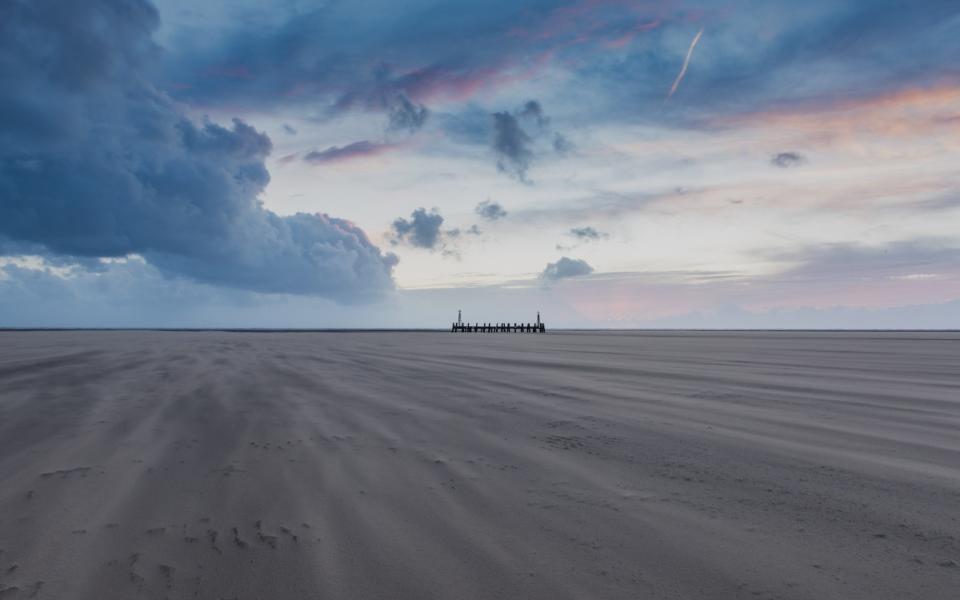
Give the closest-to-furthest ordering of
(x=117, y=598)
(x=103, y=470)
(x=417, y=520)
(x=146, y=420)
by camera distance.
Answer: (x=117, y=598), (x=417, y=520), (x=103, y=470), (x=146, y=420)

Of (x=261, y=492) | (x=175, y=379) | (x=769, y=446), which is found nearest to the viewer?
(x=261, y=492)

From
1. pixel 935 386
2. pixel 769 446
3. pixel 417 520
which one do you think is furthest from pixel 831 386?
pixel 417 520

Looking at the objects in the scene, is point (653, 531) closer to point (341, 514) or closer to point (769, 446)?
point (341, 514)

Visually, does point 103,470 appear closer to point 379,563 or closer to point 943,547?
point 379,563

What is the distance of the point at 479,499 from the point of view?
4.16 m

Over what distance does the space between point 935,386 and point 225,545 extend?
45.8 ft

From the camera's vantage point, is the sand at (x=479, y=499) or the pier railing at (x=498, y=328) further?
the pier railing at (x=498, y=328)

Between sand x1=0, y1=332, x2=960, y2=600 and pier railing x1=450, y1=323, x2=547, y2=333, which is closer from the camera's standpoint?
sand x1=0, y1=332, x2=960, y2=600

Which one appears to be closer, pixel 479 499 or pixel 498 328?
pixel 479 499

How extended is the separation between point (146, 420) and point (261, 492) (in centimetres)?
412

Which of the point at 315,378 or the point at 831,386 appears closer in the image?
the point at 831,386

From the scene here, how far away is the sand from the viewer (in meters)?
2.87

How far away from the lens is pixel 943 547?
3178 mm

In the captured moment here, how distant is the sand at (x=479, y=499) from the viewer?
9.41ft
